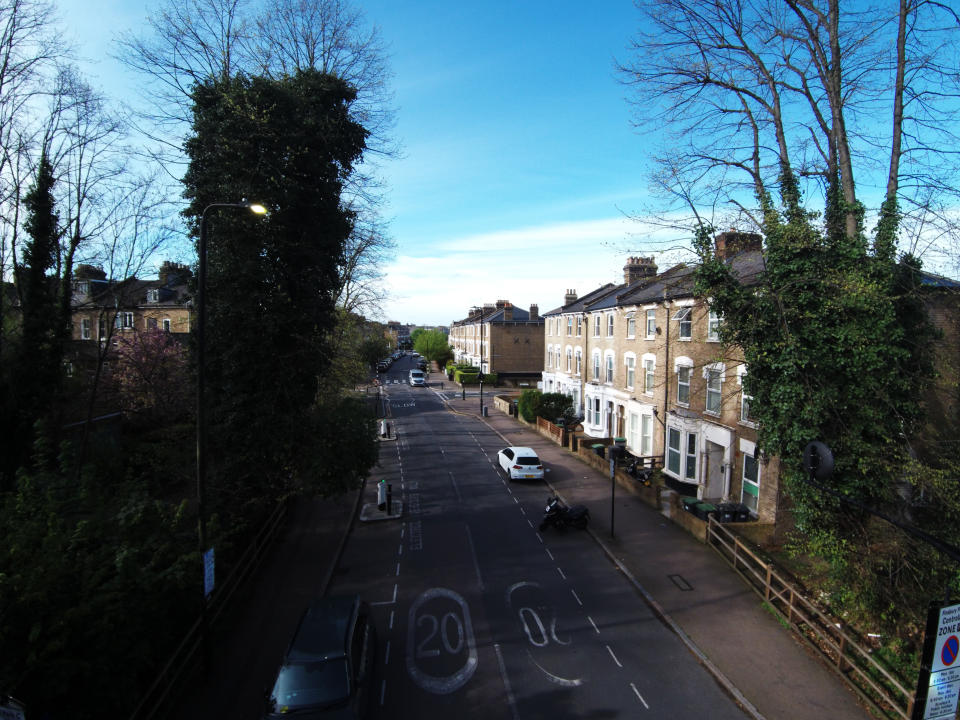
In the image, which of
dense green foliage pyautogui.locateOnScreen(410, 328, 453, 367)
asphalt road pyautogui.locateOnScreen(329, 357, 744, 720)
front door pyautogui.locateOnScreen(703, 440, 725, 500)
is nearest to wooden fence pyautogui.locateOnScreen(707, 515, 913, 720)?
asphalt road pyautogui.locateOnScreen(329, 357, 744, 720)

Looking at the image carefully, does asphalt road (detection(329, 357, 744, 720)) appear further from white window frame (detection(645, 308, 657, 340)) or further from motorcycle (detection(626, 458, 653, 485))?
white window frame (detection(645, 308, 657, 340))

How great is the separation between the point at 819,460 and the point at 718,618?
7.25m

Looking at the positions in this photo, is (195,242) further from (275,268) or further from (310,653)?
(310,653)

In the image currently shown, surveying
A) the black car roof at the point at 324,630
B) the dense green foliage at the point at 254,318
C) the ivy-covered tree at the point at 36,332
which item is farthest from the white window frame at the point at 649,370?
the ivy-covered tree at the point at 36,332

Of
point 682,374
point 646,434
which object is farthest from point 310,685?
point 646,434

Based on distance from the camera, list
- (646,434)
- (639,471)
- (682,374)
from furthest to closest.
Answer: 1. (646,434)
2. (639,471)
3. (682,374)

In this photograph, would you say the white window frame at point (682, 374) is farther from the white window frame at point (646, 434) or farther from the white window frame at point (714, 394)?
the white window frame at point (646, 434)

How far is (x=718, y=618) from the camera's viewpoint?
12.1m

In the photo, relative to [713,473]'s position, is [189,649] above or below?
below

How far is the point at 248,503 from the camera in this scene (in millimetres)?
14797

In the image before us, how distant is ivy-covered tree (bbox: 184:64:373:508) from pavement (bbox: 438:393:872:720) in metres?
10.1

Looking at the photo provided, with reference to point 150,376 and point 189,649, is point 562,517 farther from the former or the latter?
point 150,376

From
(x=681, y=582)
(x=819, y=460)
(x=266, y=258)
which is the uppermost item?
(x=266, y=258)

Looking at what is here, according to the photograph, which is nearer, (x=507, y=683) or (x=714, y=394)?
(x=507, y=683)
